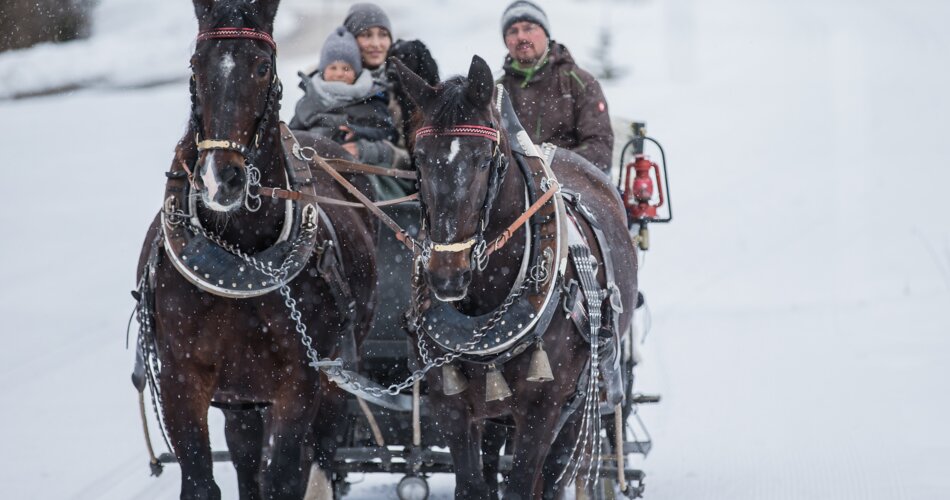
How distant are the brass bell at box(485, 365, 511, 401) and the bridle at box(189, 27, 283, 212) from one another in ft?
3.72

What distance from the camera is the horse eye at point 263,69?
4.49 metres

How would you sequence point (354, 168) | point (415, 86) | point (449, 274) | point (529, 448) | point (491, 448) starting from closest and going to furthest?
point (449, 274), point (415, 86), point (529, 448), point (491, 448), point (354, 168)

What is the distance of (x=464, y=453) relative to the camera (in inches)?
188

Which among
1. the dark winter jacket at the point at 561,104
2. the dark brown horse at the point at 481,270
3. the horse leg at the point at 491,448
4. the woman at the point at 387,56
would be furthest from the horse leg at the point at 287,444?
the dark winter jacket at the point at 561,104

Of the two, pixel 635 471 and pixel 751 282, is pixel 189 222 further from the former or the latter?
pixel 751 282

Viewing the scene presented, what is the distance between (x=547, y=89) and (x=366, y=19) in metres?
1.20

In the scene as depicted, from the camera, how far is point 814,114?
26.6m

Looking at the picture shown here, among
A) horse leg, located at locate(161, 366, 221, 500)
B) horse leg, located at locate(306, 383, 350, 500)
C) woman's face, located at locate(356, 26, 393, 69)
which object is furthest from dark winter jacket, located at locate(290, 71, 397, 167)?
horse leg, located at locate(161, 366, 221, 500)

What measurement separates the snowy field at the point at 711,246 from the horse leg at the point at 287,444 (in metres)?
1.95

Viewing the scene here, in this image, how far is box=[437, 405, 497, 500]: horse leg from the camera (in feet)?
15.7

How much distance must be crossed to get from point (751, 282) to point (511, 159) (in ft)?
34.7

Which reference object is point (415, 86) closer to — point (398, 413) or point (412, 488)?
point (398, 413)

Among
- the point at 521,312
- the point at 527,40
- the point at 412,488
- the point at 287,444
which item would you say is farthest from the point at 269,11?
the point at 412,488

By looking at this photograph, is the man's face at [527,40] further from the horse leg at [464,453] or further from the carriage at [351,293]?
the horse leg at [464,453]
